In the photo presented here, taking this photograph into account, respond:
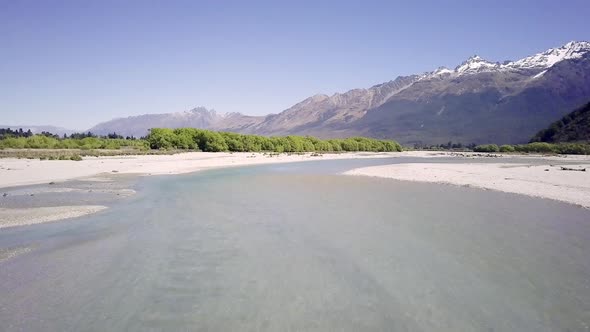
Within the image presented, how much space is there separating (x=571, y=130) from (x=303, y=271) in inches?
6431

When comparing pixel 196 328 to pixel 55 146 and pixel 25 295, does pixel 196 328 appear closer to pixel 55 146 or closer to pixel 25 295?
pixel 25 295

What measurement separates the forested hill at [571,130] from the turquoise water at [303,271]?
137 metres

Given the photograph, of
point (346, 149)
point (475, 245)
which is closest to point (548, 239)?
point (475, 245)

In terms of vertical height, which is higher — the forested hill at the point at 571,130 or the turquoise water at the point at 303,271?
the forested hill at the point at 571,130

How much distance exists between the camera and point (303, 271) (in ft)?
39.8

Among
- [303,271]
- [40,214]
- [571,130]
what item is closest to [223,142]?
[40,214]

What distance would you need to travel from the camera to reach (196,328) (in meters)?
8.46

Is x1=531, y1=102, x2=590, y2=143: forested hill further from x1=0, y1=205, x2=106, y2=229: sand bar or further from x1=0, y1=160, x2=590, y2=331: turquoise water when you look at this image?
x1=0, y1=205, x2=106, y2=229: sand bar

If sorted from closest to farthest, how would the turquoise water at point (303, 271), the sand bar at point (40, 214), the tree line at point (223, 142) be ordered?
the turquoise water at point (303, 271), the sand bar at point (40, 214), the tree line at point (223, 142)

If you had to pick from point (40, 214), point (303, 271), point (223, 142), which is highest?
point (223, 142)

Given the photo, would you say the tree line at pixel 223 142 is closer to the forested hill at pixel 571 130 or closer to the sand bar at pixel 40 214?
the forested hill at pixel 571 130

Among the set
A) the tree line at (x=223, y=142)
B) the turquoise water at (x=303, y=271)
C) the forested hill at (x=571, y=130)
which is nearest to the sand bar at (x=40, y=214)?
the turquoise water at (x=303, y=271)

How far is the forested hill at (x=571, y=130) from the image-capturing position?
13175cm

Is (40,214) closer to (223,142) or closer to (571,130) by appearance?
(223,142)
